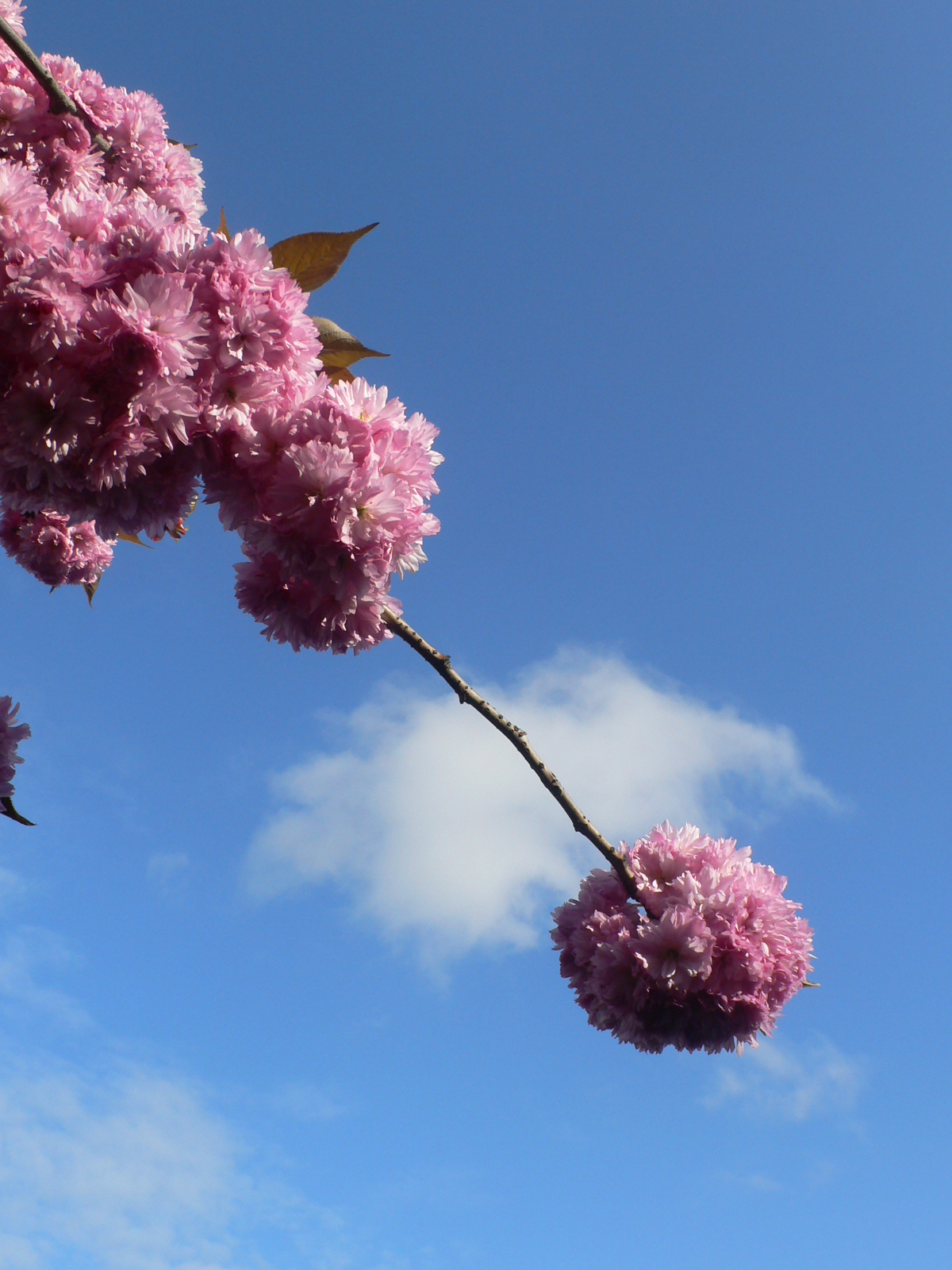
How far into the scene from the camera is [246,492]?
7.38 feet

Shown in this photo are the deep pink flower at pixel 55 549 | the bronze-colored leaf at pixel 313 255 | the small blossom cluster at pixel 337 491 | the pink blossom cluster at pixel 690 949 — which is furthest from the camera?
the deep pink flower at pixel 55 549

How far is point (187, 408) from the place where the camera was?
2070mm

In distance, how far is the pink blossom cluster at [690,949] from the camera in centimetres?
334

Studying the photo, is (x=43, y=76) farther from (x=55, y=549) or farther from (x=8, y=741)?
(x=55, y=549)

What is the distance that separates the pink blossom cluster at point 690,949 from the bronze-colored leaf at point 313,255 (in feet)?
7.70

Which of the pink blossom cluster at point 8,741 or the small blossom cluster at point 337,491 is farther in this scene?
the pink blossom cluster at point 8,741

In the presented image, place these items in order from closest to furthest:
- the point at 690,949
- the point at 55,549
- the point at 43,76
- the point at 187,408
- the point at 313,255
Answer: the point at 187,408 < the point at 313,255 < the point at 43,76 < the point at 690,949 < the point at 55,549

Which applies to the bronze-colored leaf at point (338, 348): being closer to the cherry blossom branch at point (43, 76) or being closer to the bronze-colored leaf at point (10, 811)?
the cherry blossom branch at point (43, 76)

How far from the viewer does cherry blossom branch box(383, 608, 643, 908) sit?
2596 millimetres

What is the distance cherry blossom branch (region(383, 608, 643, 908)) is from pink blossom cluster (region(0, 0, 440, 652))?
0.48ft

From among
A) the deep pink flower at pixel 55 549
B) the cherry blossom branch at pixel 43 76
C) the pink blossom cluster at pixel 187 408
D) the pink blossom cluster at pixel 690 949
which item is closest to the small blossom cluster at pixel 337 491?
the pink blossom cluster at pixel 187 408

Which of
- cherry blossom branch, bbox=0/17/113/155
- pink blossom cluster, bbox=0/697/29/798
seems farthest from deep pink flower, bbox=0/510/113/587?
cherry blossom branch, bbox=0/17/113/155

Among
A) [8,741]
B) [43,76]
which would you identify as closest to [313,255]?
[43,76]

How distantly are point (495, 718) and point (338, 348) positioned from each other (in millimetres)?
1153
